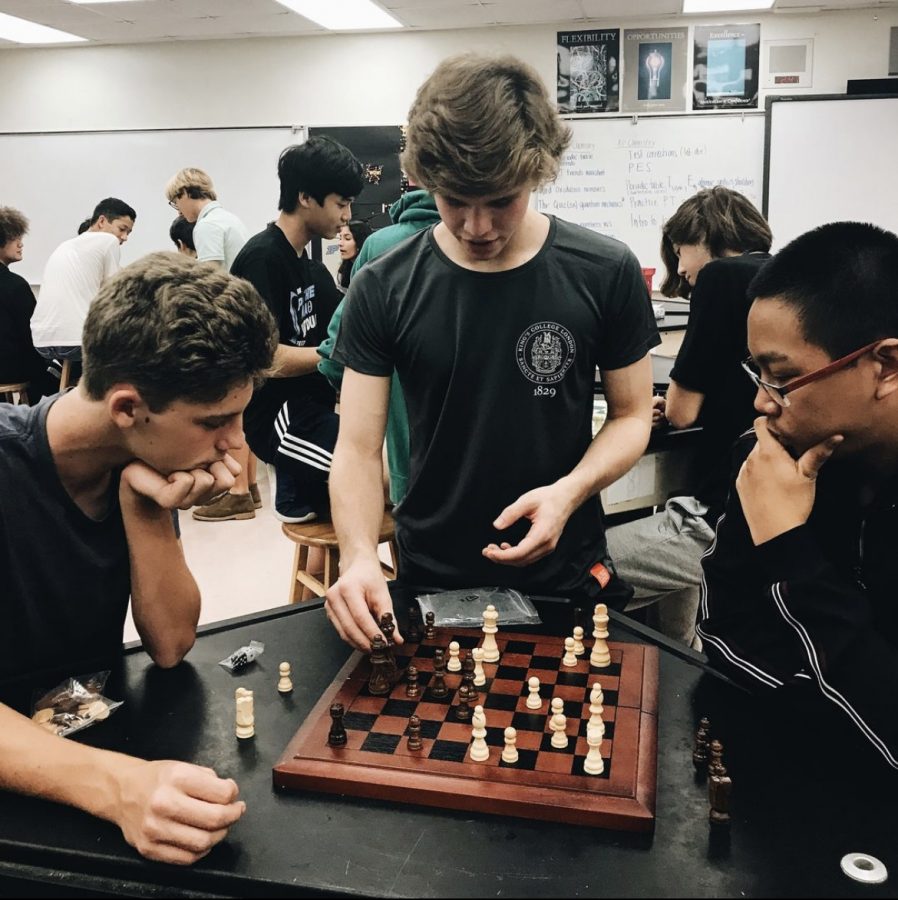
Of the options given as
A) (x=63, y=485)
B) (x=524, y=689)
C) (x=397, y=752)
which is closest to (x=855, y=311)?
(x=524, y=689)

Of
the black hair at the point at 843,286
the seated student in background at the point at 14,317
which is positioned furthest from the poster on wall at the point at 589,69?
the black hair at the point at 843,286

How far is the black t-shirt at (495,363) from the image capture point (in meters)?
1.67

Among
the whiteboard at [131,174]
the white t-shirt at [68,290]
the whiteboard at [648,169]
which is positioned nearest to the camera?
the white t-shirt at [68,290]

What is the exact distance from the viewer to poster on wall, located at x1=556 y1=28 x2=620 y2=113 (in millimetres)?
6449

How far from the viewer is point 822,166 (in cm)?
625

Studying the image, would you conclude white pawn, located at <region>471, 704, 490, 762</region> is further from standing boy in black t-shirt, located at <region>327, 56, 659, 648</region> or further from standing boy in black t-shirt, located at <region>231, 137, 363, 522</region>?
standing boy in black t-shirt, located at <region>231, 137, 363, 522</region>

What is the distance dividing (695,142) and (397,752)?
20.2ft

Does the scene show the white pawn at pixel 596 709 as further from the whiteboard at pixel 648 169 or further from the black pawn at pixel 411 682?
the whiteboard at pixel 648 169

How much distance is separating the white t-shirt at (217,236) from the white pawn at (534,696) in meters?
4.21

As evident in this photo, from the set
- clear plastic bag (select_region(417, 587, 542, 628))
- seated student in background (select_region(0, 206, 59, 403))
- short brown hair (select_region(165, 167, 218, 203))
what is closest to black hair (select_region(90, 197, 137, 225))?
seated student in background (select_region(0, 206, 59, 403))

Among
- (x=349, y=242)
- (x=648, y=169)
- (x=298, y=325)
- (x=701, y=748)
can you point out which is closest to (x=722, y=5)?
(x=648, y=169)

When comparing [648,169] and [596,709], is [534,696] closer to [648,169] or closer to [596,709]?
[596,709]

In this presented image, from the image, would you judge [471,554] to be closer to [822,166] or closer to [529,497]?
[529,497]

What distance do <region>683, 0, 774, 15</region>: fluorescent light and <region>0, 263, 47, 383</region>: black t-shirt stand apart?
4544 mm
